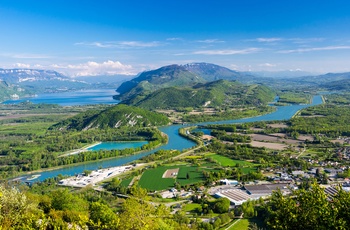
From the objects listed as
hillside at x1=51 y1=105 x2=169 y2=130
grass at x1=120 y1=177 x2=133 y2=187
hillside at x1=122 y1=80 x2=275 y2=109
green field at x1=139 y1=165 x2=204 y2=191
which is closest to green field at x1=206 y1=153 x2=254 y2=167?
green field at x1=139 y1=165 x2=204 y2=191

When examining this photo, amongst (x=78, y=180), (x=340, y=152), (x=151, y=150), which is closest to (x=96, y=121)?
(x=151, y=150)

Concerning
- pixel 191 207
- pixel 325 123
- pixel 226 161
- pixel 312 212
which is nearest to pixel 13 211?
pixel 312 212

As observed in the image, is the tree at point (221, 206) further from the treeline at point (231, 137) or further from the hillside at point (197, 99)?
the hillside at point (197, 99)

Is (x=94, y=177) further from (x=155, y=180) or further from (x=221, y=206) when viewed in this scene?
(x=221, y=206)

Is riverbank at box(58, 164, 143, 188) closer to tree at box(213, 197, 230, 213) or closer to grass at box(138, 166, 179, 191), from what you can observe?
grass at box(138, 166, 179, 191)

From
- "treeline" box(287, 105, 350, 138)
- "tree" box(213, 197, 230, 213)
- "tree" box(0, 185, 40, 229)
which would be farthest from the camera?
"treeline" box(287, 105, 350, 138)

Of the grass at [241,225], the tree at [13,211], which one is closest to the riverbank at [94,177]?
the grass at [241,225]

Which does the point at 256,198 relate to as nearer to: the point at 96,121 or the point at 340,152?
the point at 340,152
